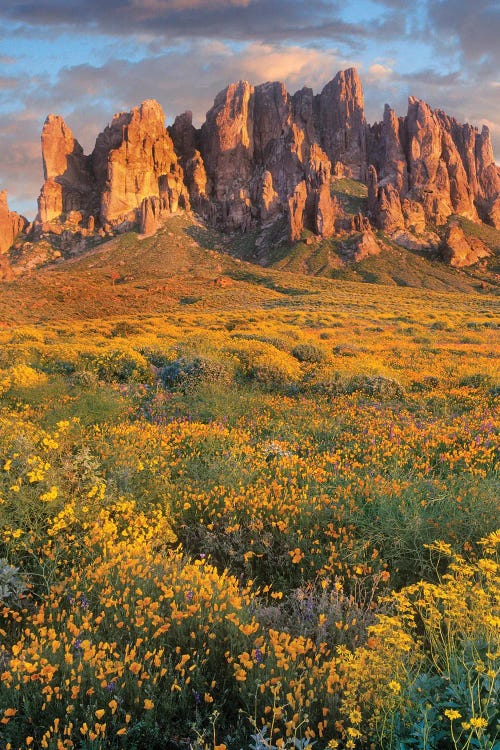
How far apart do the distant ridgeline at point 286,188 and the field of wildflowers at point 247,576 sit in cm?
13946

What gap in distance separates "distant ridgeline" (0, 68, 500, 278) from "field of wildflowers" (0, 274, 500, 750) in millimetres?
139458

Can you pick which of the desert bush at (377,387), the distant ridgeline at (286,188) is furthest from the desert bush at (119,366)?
the distant ridgeline at (286,188)

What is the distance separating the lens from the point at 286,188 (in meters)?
185

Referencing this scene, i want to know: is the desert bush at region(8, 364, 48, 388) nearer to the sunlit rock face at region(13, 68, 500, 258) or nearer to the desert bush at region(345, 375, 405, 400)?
the desert bush at region(345, 375, 405, 400)

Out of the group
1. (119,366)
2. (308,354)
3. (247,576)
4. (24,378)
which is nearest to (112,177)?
(308,354)

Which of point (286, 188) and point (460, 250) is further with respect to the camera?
point (286, 188)

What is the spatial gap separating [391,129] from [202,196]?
77086 mm

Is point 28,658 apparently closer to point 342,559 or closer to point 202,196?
point 342,559

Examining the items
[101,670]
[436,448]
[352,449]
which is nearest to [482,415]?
[436,448]

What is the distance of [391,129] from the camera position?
186m

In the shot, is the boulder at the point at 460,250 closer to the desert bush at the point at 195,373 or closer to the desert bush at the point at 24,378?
the desert bush at the point at 195,373

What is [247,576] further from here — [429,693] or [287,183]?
[287,183]

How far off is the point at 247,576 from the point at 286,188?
195 meters

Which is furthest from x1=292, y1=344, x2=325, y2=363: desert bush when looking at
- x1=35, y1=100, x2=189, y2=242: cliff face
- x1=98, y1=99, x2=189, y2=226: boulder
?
x1=98, y1=99, x2=189, y2=226: boulder
